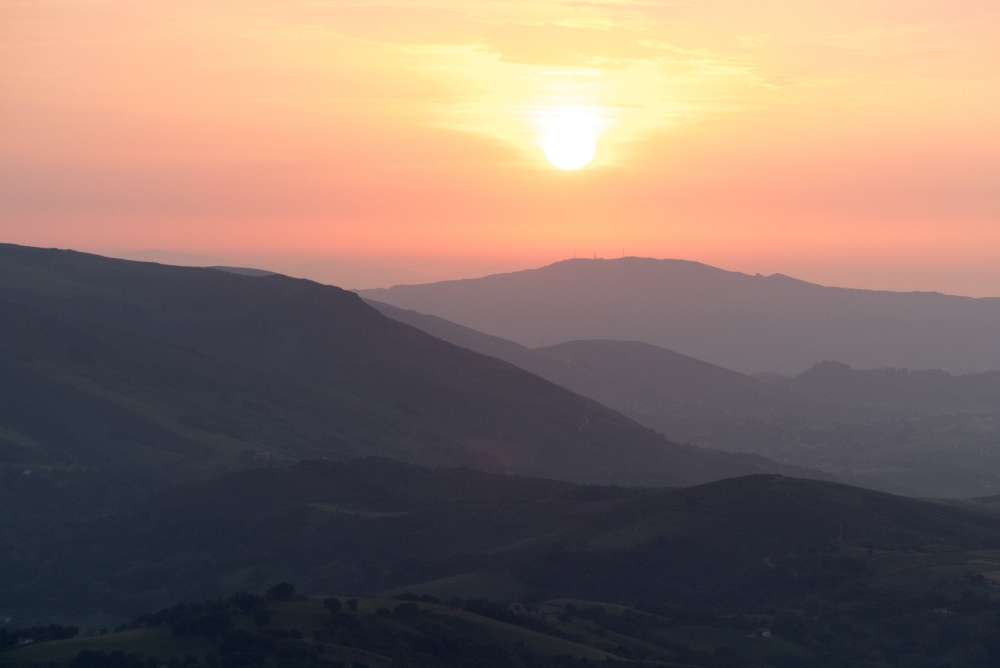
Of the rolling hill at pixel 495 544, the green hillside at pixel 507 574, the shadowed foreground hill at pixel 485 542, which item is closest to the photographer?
the green hillside at pixel 507 574

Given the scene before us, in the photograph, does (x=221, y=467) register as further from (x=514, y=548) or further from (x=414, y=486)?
(x=514, y=548)

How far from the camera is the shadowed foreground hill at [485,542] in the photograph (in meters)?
112

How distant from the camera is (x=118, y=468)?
180125 mm

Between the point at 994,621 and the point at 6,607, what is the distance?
96.6 meters

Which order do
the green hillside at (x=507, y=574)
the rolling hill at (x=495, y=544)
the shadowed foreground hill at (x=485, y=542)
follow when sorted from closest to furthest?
the green hillside at (x=507, y=574), the rolling hill at (x=495, y=544), the shadowed foreground hill at (x=485, y=542)

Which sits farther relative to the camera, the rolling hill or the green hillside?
the rolling hill

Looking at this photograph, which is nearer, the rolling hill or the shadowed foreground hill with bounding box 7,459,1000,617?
the rolling hill

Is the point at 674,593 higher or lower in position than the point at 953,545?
lower

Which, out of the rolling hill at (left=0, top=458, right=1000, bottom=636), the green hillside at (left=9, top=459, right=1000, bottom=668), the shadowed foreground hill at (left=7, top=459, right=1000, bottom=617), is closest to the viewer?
the green hillside at (left=9, top=459, right=1000, bottom=668)

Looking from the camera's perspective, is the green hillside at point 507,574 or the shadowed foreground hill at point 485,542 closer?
the green hillside at point 507,574

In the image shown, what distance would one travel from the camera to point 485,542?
141750mm

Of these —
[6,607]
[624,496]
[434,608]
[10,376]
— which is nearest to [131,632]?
[434,608]

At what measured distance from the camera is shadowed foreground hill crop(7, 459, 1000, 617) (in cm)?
11181

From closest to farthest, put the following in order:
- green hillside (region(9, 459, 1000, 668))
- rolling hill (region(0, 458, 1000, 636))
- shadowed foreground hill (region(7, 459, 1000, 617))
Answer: green hillside (region(9, 459, 1000, 668)) → rolling hill (region(0, 458, 1000, 636)) → shadowed foreground hill (region(7, 459, 1000, 617))
